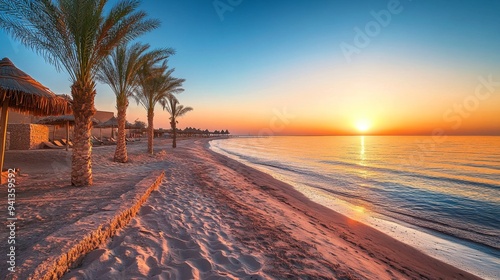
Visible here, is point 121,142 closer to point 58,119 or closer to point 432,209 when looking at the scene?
point 58,119

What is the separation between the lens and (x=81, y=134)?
6074 mm

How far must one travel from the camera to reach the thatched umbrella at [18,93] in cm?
596

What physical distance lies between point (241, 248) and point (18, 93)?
745 centimetres

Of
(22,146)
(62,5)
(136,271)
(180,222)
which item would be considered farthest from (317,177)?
(22,146)

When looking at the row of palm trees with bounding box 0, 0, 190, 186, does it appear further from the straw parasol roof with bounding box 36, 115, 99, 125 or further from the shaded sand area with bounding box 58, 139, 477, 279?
the straw parasol roof with bounding box 36, 115, 99, 125

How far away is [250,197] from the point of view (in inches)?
283

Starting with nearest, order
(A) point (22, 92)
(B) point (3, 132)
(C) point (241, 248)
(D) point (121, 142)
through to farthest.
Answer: (C) point (241, 248) < (B) point (3, 132) < (A) point (22, 92) < (D) point (121, 142)

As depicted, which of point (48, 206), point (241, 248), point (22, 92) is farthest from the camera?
point (22, 92)

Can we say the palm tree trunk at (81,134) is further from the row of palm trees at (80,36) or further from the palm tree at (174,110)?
the palm tree at (174,110)

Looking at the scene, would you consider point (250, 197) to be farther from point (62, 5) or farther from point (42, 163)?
point (42, 163)

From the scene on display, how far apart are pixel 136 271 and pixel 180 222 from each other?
1652 mm

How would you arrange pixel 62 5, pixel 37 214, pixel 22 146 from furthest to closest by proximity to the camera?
pixel 22 146 < pixel 62 5 < pixel 37 214

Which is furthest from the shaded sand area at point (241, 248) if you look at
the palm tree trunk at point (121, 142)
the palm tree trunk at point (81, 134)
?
the palm tree trunk at point (121, 142)

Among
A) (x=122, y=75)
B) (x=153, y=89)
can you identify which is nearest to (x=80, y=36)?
(x=122, y=75)
